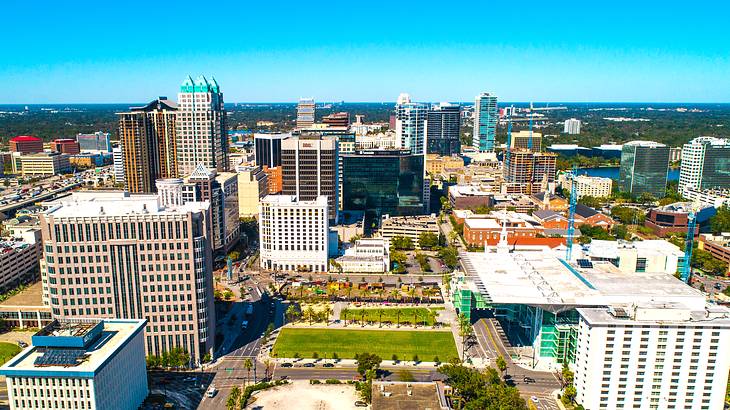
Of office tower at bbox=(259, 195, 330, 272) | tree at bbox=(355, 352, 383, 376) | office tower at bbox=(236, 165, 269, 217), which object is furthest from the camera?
office tower at bbox=(236, 165, 269, 217)

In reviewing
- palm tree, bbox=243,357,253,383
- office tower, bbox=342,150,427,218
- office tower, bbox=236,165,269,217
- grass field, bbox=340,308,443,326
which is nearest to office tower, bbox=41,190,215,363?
palm tree, bbox=243,357,253,383

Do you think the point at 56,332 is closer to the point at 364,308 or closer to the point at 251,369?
the point at 251,369

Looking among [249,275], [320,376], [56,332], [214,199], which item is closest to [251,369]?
[320,376]

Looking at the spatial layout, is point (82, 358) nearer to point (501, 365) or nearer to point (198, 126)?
point (501, 365)

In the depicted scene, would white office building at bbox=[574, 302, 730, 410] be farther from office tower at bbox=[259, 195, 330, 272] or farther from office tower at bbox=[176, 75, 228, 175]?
office tower at bbox=[176, 75, 228, 175]

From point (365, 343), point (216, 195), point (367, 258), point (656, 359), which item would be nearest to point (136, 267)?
point (365, 343)

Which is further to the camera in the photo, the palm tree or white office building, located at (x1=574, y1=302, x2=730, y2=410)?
the palm tree

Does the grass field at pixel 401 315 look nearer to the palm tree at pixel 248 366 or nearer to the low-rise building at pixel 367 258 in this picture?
the palm tree at pixel 248 366

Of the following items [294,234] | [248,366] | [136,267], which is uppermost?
[136,267]

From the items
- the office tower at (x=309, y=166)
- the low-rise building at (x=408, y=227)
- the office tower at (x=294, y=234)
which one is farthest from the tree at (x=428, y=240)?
the office tower at (x=294, y=234)
